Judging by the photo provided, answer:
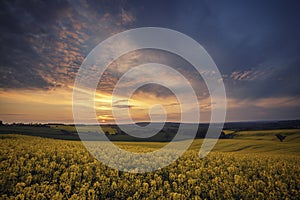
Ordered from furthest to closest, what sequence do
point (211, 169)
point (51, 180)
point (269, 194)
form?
1. point (211, 169)
2. point (51, 180)
3. point (269, 194)

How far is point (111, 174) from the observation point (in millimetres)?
11859

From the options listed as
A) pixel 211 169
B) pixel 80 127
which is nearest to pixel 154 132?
pixel 80 127

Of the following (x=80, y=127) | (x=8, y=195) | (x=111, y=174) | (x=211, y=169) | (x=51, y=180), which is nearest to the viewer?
(x=8, y=195)

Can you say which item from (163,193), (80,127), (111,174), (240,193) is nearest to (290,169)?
(240,193)

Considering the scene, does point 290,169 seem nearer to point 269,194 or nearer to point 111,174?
point 269,194

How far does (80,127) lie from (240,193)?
7780 centimetres

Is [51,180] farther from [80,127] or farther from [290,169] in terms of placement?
[80,127]

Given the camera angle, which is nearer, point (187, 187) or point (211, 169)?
point (187, 187)

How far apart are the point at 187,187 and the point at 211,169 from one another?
3028 millimetres

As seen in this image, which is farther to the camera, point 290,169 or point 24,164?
point 290,169

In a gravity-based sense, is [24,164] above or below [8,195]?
above

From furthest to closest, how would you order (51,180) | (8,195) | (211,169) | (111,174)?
(211,169) → (111,174) → (51,180) → (8,195)

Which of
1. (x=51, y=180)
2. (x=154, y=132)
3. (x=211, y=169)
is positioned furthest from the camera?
(x=154, y=132)

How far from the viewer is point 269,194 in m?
10.3
